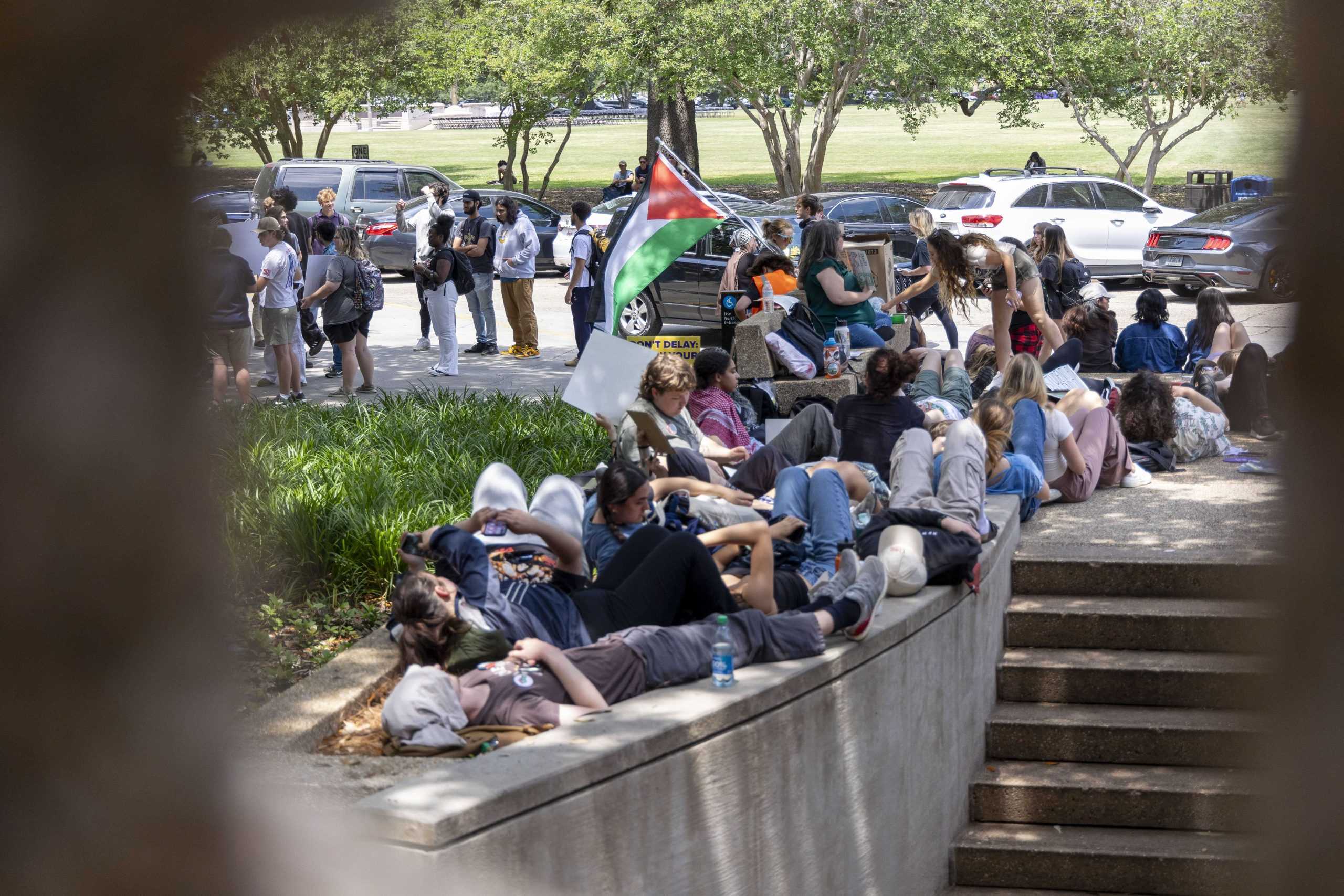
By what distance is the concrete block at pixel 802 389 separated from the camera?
1090 cm

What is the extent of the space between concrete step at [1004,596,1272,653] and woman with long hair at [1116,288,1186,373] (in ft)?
18.3

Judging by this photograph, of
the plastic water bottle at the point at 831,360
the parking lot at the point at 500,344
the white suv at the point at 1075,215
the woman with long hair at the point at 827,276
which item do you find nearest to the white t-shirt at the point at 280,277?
the parking lot at the point at 500,344

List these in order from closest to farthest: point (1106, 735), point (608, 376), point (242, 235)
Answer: point (242, 235)
point (1106, 735)
point (608, 376)

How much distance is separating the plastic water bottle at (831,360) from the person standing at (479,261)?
602 cm

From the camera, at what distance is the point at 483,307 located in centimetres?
1647

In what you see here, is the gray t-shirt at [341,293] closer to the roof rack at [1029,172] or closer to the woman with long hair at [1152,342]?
the woman with long hair at [1152,342]

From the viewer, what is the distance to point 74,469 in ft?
2.75

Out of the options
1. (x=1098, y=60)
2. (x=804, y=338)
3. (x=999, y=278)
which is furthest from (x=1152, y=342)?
(x=1098, y=60)

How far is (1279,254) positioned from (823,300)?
11029mm

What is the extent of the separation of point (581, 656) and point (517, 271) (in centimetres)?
1106

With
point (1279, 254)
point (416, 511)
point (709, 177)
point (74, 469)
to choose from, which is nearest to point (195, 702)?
point (74, 469)

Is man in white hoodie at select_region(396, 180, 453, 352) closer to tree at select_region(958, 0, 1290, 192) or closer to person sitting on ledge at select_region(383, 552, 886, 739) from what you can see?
person sitting on ledge at select_region(383, 552, 886, 739)

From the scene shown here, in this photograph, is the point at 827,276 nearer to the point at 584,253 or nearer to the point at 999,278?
the point at 999,278

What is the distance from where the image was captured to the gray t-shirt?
13.1m
